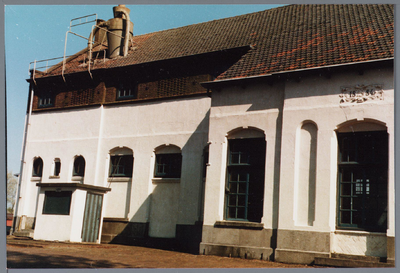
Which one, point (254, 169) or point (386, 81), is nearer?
point (386, 81)

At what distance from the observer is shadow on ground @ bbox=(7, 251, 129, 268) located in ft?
40.7

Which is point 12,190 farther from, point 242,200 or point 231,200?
point 242,200

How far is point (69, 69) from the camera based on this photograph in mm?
24953

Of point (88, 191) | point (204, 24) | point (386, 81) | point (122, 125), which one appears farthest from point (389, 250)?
point (204, 24)

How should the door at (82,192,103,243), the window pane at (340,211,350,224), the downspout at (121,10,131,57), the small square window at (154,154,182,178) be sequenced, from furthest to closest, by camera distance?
1. the downspout at (121,10,131,57)
2. the small square window at (154,154,182,178)
3. the door at (82,192,103,243)
4. the window pane at (340,211,350,224)

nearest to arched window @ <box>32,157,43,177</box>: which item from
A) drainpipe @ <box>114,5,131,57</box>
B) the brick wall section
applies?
the brick wall section

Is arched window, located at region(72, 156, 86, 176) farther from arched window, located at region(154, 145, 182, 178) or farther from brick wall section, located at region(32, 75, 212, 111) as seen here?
arched window, located at region(154, 145, 182, 178)

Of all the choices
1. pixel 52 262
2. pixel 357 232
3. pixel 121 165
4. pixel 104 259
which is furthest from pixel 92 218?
pixel 357 232

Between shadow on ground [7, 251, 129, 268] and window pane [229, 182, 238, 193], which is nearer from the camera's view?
shadow on ground [7, 251, 129, 268]

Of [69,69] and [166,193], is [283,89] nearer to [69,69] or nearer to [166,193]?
[166,193]

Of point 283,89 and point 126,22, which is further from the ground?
point 126,22

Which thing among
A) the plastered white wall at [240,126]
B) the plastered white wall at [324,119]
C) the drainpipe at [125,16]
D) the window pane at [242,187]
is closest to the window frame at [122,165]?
the drainpipe at [125,16]

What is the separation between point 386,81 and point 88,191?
1267 cm

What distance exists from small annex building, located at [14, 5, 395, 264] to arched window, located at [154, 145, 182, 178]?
0.06 metres
